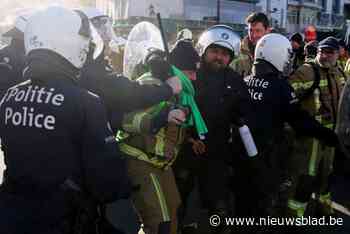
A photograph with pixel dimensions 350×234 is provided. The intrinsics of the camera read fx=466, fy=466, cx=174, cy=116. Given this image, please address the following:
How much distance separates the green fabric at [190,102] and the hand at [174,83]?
20cm

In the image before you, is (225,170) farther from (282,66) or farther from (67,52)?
(67,52)

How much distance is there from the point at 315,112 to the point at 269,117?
Result: 2.25 ft

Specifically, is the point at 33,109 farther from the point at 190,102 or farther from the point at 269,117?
the point at 269,117

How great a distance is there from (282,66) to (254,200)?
3.76 ft

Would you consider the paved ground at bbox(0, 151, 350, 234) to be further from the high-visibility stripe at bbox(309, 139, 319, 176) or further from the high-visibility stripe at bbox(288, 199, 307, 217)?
the high-visibility stripe at bbox(309, 139, 319, 176)

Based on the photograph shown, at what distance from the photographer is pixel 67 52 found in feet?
6.91

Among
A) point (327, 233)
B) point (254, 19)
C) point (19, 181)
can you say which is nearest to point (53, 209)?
point (19, 181)

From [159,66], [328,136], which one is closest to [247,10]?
[328,136]

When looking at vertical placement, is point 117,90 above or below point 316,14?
below

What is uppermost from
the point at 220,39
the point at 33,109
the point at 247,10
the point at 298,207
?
the point at 247,10

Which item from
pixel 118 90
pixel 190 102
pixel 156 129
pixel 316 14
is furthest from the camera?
pixel 316 14

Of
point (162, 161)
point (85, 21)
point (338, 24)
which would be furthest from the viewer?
point (338, 24)

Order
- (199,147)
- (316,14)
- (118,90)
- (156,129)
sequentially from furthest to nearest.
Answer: (316,14) → (199,147) → (156,129) → (118,90)

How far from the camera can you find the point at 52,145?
77.4 inches
